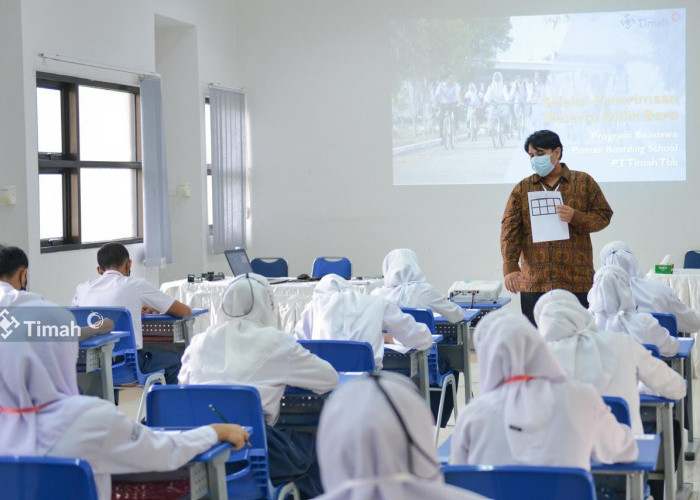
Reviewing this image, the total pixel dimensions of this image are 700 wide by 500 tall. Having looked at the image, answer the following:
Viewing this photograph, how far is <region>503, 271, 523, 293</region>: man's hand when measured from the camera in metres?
4.52

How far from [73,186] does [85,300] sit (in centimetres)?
209

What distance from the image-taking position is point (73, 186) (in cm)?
753

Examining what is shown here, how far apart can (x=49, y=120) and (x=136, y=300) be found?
233 cm

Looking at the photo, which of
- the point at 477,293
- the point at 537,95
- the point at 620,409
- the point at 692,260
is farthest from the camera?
the point at 537,95

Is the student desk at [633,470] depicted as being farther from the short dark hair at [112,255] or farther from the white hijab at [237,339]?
the short dark hair at [112,255]

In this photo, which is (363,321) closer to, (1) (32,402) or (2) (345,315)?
(2) (345,315)

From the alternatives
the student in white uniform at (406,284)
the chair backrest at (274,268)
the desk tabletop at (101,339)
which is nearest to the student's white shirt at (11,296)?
the desk tabletop at (101,339)

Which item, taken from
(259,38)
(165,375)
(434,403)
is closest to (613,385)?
(434,403)

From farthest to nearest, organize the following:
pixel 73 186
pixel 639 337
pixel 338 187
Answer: pixel 338 187, pixel 73 186, pixel 639 337

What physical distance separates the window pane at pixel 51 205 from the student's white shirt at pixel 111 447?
494 cm

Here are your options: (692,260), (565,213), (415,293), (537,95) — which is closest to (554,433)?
(565,213)

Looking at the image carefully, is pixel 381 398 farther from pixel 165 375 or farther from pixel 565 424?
pixel 165 375

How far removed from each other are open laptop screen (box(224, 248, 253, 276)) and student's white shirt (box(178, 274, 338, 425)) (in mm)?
4091

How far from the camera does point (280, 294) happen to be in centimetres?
746
